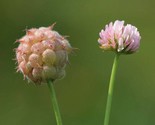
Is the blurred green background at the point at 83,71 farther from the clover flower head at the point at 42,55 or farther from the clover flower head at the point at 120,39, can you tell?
the clover flower head at the point at 42,55

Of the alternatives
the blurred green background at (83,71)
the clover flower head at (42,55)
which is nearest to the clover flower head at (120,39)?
→ the clover flower head at (42,55)

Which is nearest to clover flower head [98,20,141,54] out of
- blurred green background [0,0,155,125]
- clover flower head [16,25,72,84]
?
clover flower head [16,25,72,84]

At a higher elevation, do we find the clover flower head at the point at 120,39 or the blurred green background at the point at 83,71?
the blurred green background at the point at 83,71

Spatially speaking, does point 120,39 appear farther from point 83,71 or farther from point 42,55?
point 83,71

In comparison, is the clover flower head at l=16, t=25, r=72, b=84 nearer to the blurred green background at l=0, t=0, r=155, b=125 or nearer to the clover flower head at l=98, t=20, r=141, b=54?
the clover flower head at l=98, t=20, r=141, b=54

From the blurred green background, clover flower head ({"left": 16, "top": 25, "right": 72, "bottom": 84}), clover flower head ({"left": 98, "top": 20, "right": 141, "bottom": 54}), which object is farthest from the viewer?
the blurred green background

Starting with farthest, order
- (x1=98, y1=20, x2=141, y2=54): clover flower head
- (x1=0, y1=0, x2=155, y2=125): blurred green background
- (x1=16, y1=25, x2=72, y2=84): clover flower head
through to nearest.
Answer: (x1=0, y1=0, x2=155, y2=125): blurred green background, (x1=98, y1=20, x2=141, y2=54): clover flower head, (x1=16, y1=25, x2=72, y2=84): clover flower head

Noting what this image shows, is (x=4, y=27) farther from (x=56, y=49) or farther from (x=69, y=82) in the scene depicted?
(x=56, y=49)

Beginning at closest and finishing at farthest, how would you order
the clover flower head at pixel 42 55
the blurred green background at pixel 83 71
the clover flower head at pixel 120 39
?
the clover flower head at pixel 42 55
the clover flower head at pixel 120 39
the blurred green background at pixel 83 71

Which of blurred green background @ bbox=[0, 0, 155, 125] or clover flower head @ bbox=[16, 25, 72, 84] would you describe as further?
blurred green background @ bbox=[0, 0, 155, 125]
